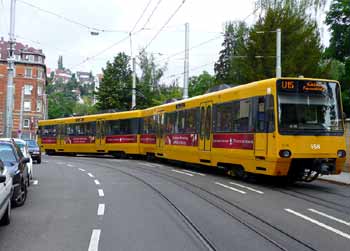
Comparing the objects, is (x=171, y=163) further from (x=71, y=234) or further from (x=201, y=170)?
(x=71, y=234)

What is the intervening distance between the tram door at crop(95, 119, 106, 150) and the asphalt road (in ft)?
66.5

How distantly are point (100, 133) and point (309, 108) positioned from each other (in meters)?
23.5

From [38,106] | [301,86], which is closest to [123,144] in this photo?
[301,86]

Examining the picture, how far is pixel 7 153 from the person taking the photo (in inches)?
484

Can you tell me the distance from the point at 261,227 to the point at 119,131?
26.2m

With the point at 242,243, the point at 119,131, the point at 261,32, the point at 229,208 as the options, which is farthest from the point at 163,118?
the point at 242,243

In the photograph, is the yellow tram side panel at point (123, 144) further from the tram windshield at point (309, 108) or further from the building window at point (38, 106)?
the building window at point (38, 106)

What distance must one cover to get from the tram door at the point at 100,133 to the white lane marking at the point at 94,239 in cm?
2792

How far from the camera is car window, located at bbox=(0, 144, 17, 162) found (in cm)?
1200

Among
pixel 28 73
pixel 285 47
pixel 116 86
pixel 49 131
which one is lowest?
pixel 49 131

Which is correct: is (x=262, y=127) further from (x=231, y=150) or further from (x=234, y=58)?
(x=234, y=58)

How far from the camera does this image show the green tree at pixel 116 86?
221 feet

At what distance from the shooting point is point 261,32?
34.4 metres

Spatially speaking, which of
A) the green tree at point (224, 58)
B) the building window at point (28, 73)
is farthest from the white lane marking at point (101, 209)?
the building window at point (28, 73)
